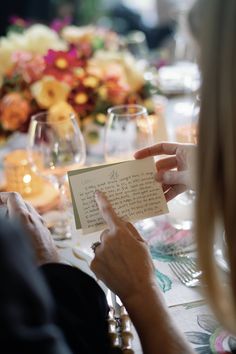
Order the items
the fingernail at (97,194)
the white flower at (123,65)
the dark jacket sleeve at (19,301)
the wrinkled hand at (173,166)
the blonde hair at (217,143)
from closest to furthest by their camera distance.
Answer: the dark jacket sleeve at (19,301), the blonde hair at (217,143), the fingernail at (97,194), the wrinkled hand at (173,166), the white flower at (123,65)

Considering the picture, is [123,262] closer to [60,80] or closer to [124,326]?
[124,326]

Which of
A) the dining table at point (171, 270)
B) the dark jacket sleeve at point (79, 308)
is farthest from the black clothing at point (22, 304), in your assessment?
the dining table at point (171, 270)

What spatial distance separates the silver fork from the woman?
16 centimetres

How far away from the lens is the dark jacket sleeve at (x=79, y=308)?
2.59 ft

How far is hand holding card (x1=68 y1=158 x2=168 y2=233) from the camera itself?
101 centimetres

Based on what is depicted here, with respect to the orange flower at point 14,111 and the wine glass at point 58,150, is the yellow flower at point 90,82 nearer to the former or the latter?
the orange flower at point 14,111

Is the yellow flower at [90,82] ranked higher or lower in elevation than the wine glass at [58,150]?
higher

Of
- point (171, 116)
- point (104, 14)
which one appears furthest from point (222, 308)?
point (104, 14)

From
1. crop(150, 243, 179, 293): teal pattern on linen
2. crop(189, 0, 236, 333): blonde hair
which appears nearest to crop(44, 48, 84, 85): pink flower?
crop(150, 243, 179, 293): teal pattern on linen

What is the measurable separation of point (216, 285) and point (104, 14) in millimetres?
3973

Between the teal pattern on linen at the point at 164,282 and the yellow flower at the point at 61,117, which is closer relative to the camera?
the teal pattern on linen at the point at 164,282

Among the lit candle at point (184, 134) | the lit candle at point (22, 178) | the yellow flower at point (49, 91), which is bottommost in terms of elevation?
the lit candle at point (22, 178)

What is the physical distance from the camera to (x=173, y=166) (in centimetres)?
118

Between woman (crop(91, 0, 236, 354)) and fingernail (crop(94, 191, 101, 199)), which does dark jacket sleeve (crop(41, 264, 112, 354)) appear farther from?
fingernail (crop(94, 191, 101, 199))
